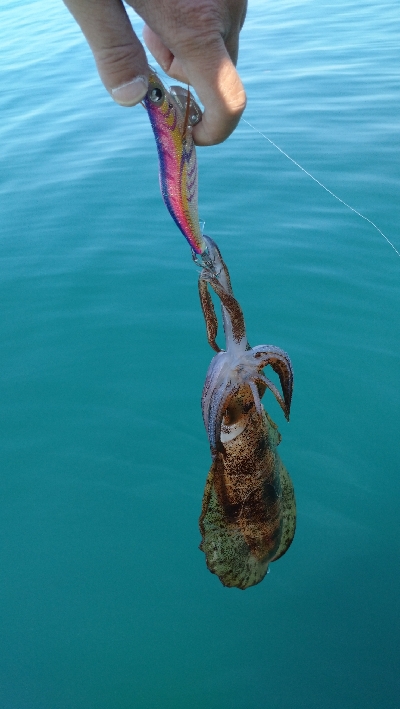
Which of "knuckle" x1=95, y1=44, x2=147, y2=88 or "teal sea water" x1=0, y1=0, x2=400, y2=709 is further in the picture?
"teal sea water" x1=0, y1=0, x2=400, y2=709

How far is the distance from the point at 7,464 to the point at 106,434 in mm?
857

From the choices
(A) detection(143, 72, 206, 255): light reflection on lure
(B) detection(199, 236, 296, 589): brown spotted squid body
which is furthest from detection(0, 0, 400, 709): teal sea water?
(A) detection(143, 72, 206, 255): light reflection on lure

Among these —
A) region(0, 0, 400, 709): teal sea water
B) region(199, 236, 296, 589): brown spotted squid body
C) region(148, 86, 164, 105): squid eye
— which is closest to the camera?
region(148, 86, 164, 105): squid eye

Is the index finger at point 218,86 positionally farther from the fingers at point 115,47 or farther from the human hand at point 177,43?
the fingers at point 115,47

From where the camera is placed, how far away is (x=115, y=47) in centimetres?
159

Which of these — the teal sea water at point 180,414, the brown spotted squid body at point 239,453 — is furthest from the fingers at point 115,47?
the teal sea water at point 180,414

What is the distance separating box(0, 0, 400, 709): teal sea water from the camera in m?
4.08

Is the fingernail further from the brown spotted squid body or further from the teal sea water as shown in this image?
the teal sea water

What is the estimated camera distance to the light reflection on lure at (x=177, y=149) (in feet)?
5.58

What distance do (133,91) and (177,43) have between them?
16 cm

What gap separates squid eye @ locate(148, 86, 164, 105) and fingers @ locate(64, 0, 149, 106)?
5 centimetres

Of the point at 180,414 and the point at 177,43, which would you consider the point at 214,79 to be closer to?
the point at 177,43

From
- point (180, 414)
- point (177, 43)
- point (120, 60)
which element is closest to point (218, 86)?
point (177, 43)

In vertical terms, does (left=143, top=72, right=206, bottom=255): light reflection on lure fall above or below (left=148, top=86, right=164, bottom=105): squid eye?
below
